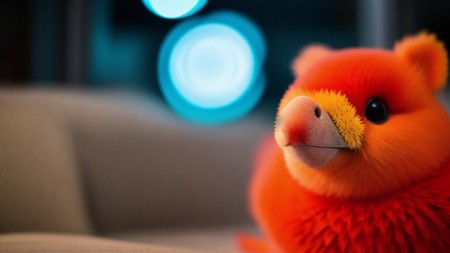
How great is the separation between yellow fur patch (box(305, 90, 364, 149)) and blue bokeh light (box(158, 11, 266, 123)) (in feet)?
4.29

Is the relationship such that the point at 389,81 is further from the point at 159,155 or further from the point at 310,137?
the point at 159,155

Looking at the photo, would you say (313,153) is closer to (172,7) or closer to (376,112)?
(376,112)

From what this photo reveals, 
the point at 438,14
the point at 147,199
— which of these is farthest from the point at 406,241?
the point at 438,14

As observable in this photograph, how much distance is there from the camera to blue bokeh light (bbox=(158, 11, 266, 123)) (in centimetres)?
175

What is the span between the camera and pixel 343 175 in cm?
41

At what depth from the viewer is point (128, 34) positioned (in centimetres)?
168

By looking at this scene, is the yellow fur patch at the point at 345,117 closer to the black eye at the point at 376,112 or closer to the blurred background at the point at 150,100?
the black eye at the point at 376,112

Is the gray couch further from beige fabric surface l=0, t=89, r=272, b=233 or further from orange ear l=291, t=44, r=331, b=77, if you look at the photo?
orange ear l=291, t=44, r=331, b=77

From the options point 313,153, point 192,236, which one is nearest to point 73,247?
point 313,153

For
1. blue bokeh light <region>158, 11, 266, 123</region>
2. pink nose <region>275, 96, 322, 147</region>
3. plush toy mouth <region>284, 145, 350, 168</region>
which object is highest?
blue bokeh light <region>158, 11, 266, 123</region>

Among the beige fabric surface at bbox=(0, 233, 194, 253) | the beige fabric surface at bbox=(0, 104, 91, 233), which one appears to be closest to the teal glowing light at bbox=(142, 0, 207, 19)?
the beige fabric surface at bbox=(0, 104, 91, 233)

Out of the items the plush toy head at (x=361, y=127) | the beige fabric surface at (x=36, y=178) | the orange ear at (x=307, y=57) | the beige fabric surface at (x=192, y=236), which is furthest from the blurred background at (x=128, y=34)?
the plush toy head at (x=361, y=127)

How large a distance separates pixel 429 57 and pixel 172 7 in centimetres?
111

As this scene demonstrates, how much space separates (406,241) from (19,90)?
0.94m
